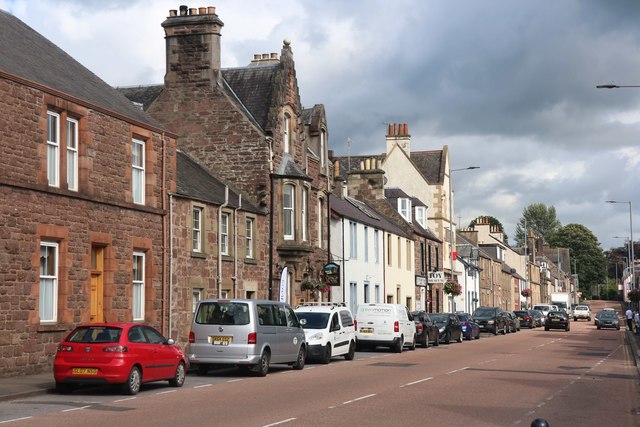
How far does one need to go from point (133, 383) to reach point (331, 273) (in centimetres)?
2335

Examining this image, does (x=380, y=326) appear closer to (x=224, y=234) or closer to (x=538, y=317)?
(x=224, y=234)

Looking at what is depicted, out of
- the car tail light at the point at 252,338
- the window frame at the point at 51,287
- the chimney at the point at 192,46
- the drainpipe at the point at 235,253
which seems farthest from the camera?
the chimney at the point at 192,46

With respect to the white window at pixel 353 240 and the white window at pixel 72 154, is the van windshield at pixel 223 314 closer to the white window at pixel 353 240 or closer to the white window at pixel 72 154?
the white window at pixel 72 154

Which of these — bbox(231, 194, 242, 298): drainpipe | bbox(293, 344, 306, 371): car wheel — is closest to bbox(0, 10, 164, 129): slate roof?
bbox(231, 194, 242, 298): drainpipe

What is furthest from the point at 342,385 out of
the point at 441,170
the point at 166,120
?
the point at 441,170

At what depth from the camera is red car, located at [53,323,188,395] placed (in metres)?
18.1

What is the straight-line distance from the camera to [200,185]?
3334 cm

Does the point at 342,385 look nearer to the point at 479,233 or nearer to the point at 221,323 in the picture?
the point at 221,323

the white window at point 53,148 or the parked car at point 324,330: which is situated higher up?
the white window at point 53,148

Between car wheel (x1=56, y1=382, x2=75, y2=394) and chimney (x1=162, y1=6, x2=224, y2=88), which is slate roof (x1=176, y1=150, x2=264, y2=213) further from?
car wheel (x1=56, y1=382, x2=75, y2=394)

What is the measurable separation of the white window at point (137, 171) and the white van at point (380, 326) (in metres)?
11.2

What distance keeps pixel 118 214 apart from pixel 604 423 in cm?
1592

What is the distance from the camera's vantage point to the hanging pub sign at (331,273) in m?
41.4

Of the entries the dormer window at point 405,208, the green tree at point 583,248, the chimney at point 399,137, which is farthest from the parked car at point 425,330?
the green tree at point 583,248
